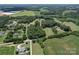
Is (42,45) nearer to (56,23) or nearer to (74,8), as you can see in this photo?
(56,23)

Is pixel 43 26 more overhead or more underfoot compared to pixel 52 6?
more underfoot

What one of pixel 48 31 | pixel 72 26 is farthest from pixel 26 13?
pixel 72 26

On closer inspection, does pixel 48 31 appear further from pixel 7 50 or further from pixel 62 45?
pixel 7 50

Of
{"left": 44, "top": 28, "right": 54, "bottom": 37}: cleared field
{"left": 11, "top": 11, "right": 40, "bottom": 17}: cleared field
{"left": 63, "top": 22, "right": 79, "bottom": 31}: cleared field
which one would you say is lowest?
{"left": 44, "top": 28, "right": 54, "bottom": 37}: cleared field

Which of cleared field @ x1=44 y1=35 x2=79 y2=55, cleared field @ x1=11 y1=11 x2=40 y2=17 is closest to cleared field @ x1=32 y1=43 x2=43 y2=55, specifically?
cleared field @ x1=44 y1=35 x2=79 y2=55

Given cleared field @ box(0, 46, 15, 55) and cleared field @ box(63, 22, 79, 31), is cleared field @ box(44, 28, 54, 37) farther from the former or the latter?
cleared field @ box(0, 46, 15, 55)

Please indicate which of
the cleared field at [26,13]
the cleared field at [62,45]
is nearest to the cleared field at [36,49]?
the cleared field at [62,45]

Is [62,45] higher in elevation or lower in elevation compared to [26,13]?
lower
